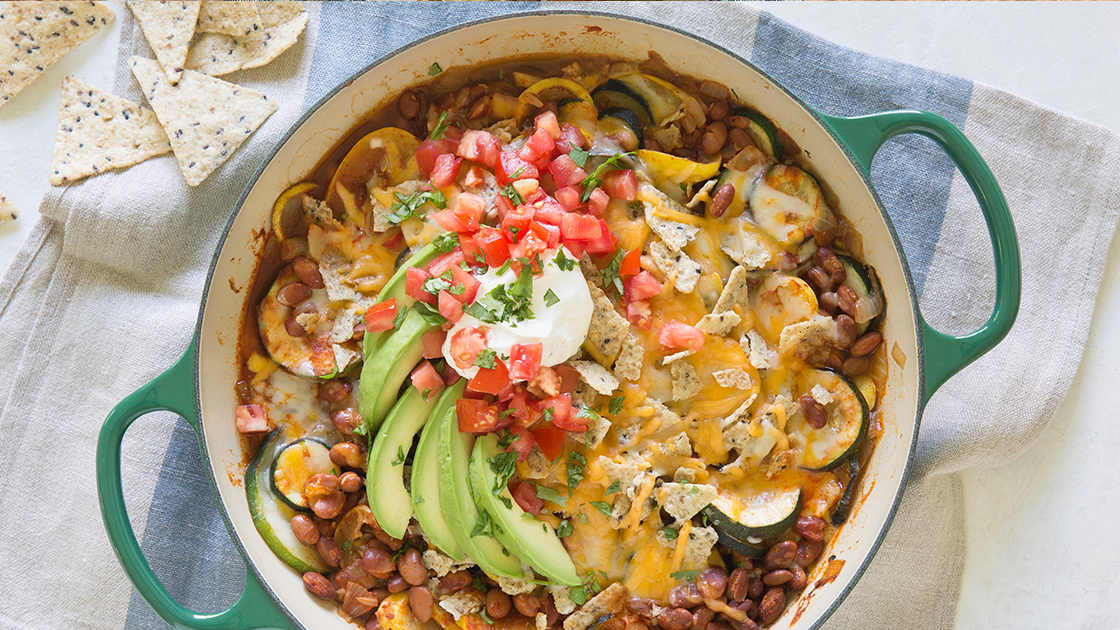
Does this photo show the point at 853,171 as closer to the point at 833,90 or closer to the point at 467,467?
the point at 833,90

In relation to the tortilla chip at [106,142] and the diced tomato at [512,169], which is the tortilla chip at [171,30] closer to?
the tortilla chip at [106,142]

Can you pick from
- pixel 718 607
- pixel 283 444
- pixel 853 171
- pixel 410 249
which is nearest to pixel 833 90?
pixel 853 171

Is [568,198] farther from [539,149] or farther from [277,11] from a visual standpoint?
[277,11]

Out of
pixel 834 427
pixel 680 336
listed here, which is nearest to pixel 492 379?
pixel 680 336

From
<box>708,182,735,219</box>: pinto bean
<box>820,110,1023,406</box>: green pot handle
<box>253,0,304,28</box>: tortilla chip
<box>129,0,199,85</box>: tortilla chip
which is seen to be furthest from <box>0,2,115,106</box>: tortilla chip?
<box>820,110,1023,406</box>: green pot handle

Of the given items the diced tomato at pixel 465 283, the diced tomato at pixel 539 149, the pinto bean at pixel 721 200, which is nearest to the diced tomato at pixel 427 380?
the diced tomato at pixel 465 283

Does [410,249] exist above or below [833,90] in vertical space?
below

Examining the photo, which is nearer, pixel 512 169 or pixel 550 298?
pixel 550 298
